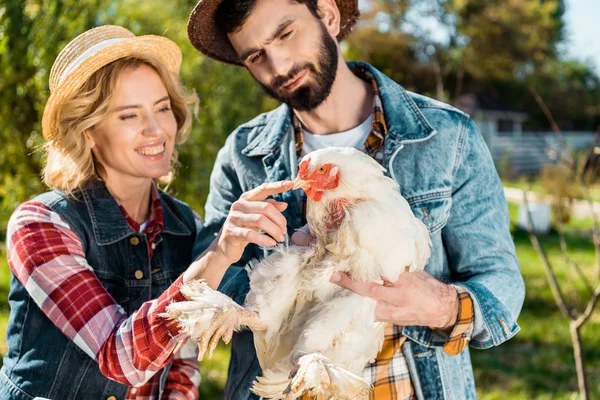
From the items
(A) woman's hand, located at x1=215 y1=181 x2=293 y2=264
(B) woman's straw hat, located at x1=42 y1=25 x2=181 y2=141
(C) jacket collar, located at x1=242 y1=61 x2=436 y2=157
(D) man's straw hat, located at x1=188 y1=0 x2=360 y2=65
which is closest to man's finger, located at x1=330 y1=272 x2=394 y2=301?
(A) woman's hand, located at x1=215 y1=181 x2=293 y2=264

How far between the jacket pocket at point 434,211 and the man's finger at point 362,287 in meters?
0.45

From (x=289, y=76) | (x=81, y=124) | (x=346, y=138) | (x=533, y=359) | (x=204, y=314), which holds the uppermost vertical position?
(x=289, y=76)

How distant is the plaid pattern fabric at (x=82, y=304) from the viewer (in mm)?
2131

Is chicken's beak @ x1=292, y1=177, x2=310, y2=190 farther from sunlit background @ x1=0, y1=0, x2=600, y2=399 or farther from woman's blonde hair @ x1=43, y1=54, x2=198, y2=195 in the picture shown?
sunlit background @ x1=0, y1=0, x2=600, y2=399

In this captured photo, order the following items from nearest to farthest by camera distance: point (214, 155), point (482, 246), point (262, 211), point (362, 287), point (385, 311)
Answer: point (262, 211)
point (362, 287)
point (385, 311)
point (482, 246)
point (214, 155)

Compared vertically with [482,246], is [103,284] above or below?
below

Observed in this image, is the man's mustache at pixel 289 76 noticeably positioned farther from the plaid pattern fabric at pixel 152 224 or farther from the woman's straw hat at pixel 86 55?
the plaid pattern fabric at pixel 152 224

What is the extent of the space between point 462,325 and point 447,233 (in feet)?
1.35

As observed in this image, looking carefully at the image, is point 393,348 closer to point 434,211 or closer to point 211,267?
point 434,211

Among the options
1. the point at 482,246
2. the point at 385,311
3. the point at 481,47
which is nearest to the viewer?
the point at 385,311

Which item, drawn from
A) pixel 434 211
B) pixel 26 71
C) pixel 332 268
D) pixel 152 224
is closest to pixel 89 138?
pixel 152 224

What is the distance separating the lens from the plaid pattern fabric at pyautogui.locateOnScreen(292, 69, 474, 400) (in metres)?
2.32

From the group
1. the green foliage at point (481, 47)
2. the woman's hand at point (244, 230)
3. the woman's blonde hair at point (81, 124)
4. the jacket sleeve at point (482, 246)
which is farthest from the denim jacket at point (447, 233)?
the green foliage at point (481, 47)

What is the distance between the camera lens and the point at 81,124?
2574 millimetres
